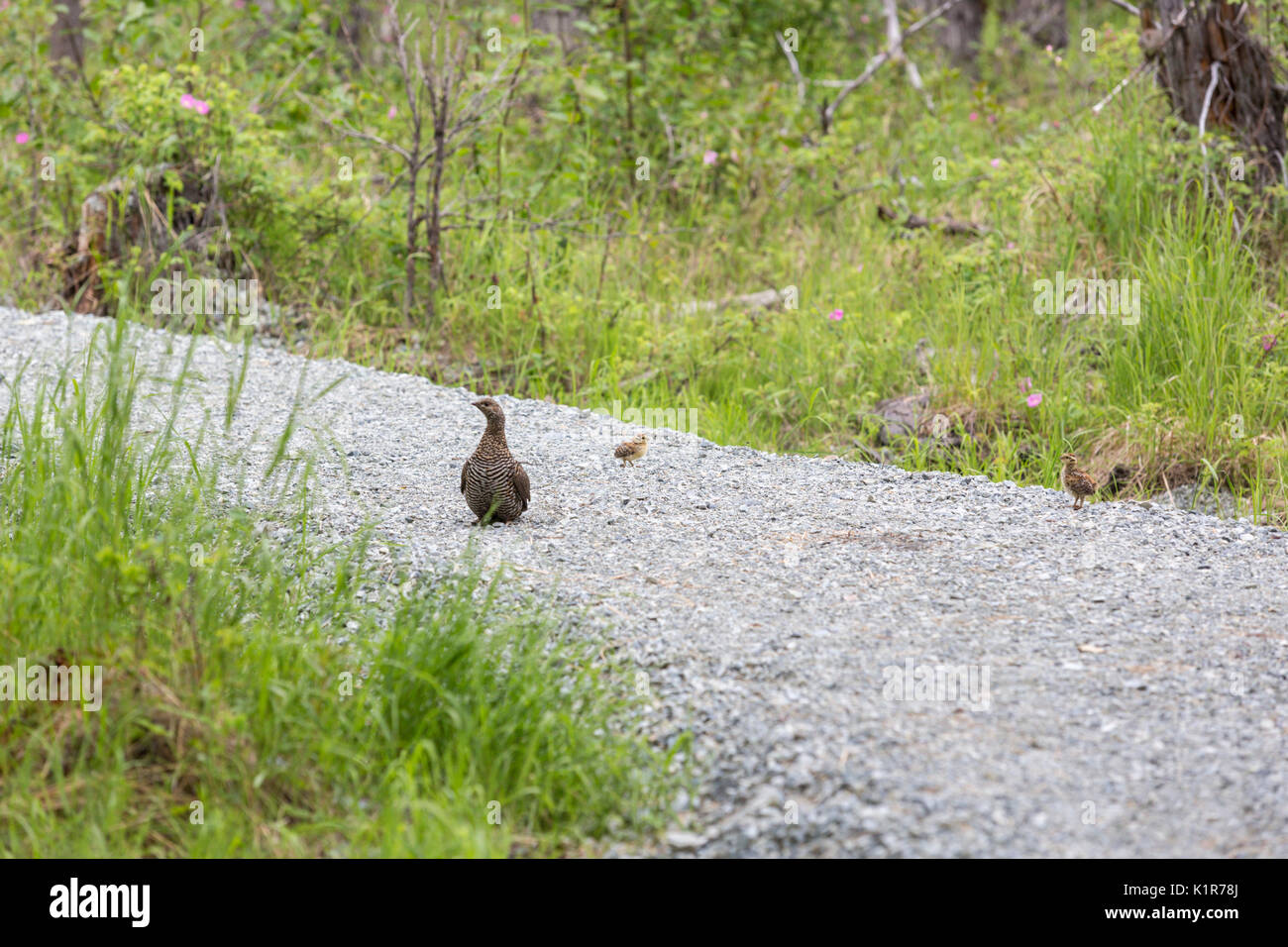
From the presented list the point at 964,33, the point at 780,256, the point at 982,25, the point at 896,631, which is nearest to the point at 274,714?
the point at 896,631

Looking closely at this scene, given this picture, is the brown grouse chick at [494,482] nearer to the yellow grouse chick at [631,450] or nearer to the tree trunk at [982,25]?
the yellow grouse chick at [631,450]

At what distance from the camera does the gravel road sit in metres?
2.80

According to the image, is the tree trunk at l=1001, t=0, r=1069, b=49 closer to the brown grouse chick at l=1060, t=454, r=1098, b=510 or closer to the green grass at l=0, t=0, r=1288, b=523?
the green grass at l=0, t=0, r=1288, b=523

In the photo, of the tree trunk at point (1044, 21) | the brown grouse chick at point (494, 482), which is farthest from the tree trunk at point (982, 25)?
the brown grouse chick at point (494, 482)

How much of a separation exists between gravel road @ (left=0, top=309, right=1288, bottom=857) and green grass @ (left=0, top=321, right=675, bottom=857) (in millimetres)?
267

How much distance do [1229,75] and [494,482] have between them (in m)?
5.43

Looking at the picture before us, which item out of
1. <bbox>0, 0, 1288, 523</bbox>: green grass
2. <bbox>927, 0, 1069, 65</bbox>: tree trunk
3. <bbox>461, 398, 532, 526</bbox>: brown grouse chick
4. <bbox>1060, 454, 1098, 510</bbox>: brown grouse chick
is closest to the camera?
<bbox>461, 398, 532, 526</bbox>: brown grouse chick

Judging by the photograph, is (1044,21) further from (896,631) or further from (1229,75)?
(896,631)

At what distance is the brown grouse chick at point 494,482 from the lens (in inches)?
169

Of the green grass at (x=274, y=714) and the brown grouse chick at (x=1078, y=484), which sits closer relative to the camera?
the green grass at (x=274, y=714)

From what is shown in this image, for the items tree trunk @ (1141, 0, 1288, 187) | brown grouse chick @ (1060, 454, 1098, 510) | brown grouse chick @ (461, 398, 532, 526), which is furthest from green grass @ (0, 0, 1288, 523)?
brown grouse chick @ (461, 398, 532, 526)

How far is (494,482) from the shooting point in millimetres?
4297

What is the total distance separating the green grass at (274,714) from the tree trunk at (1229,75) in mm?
5687

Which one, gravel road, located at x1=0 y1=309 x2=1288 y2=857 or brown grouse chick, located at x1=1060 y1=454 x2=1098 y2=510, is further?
brown grouse chick, located at x1=1060 y1=454 x2=1098 y2=510
